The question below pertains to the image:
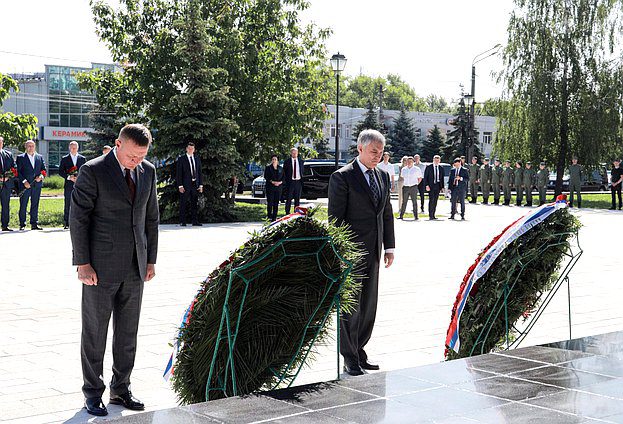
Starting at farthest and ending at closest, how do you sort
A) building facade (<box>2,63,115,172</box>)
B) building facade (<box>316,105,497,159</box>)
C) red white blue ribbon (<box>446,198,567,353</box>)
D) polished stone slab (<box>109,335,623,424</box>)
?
building facade (<box>316,105,497,159</box>), building facade (<box>2,63,115,172</box>), red white blue ribbon (<box>446,198,567,353</box>), polished stone slab (<box>109,335,623,424</box>)

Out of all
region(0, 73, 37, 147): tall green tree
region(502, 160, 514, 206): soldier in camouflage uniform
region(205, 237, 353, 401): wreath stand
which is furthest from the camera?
region(502, 160, 514, 206): soldier in camouflage uniform

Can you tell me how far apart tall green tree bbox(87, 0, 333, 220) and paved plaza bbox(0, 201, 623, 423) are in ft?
22.8

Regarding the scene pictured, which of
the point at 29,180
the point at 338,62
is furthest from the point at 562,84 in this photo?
the point at 29,180

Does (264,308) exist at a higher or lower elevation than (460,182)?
lower

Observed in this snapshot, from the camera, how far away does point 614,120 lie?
1581 inches

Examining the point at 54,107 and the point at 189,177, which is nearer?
the point at 189,177

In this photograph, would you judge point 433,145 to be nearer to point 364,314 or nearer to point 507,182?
point 507,182

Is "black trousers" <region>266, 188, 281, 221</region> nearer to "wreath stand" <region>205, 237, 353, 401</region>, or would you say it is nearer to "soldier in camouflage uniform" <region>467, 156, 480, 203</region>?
"soldier in camouflage uniform" <region>467, 156, 480, 203</region>

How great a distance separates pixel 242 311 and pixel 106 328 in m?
1.16

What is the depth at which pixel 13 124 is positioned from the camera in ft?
82.7

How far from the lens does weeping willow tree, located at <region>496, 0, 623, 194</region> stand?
40.2m

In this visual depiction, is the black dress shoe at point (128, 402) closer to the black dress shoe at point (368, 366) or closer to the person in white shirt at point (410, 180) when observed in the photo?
the black dress shoe at point (368, 366)

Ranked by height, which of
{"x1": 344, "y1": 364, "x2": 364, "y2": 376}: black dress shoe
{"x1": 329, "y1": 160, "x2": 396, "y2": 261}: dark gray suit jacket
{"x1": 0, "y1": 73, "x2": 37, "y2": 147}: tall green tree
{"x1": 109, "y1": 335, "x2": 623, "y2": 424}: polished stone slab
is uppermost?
{"x1": 0, "y1": 73, "x2": 37, "y2": 147}: tall green tree

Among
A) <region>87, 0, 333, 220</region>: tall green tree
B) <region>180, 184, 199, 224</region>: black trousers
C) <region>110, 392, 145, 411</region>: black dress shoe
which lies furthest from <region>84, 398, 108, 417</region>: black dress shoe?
<region>87, 0, 333, 220</region>: tall green tree
